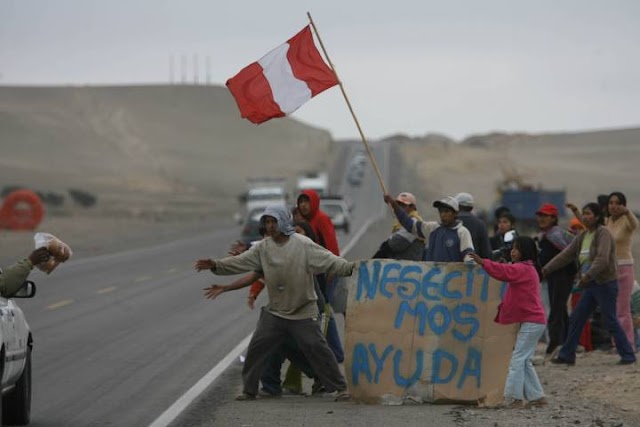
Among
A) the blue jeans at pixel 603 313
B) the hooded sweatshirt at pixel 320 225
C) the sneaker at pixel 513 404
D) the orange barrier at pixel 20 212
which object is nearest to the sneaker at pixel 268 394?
the hooded sweatshirt at pixel 320 225

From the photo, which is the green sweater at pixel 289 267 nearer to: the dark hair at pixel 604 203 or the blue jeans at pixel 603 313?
the blue jeans at pixel 603 313

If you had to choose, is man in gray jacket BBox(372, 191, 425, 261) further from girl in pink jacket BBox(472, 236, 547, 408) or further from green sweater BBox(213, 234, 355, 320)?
girl in pink jacket BBox(472, 236, 547, 408)

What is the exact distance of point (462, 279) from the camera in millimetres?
11953

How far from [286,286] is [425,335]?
1.22 metres

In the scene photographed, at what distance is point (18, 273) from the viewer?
31.4ft

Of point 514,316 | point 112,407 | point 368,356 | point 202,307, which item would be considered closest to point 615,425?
point 514,316

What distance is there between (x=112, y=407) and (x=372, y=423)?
2.48 meters

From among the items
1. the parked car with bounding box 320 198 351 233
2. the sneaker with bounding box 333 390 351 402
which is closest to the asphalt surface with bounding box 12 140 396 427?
the sneaker with bounding box 333 390 351 402

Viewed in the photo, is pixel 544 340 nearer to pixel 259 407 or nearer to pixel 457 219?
pixel 457 219

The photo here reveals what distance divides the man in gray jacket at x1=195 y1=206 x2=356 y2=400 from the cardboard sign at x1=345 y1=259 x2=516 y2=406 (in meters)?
0.26

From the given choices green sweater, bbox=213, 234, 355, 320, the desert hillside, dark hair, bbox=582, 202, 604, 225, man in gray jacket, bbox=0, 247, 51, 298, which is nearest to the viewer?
man in gray jacket, bbox=0, 247, 51, 298

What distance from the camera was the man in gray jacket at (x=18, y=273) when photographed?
31.0ft

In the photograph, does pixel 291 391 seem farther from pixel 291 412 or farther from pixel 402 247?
pixel 402 247

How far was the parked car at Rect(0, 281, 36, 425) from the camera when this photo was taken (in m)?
9.70
